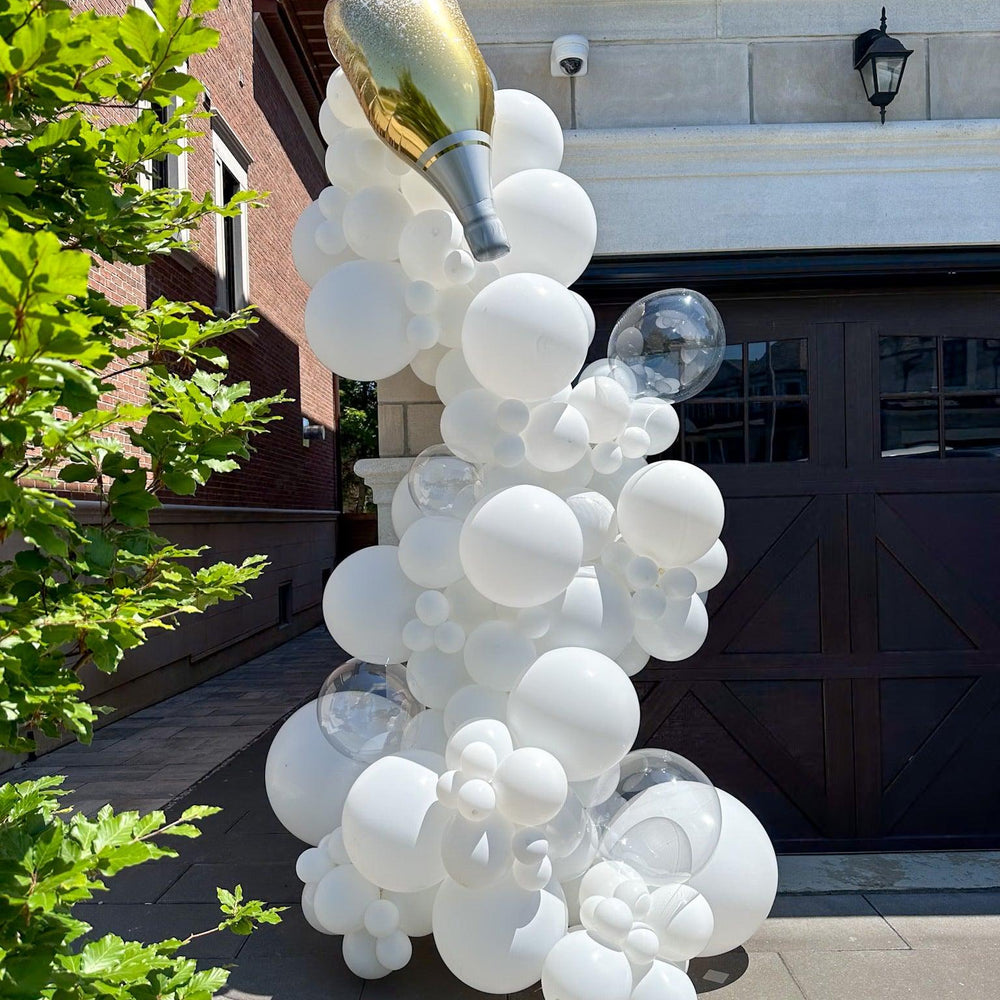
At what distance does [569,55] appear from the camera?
4.22m

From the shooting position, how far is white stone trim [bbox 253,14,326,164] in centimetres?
1212

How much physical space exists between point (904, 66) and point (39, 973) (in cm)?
489

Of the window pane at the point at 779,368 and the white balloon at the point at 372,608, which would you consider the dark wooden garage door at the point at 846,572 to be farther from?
the white balloon at the point at 372,608

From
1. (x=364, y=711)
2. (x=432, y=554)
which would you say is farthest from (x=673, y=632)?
(x=364, y=711)

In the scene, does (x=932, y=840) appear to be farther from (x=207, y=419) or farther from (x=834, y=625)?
(x=207, y=419)

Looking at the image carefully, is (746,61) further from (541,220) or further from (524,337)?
(524,337)

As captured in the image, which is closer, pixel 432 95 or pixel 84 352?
pixel 84 352

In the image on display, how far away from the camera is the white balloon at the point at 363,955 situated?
3158 mm

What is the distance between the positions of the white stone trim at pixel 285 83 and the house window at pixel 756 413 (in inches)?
343

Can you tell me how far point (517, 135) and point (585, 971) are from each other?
9.43ft

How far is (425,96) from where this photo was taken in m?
2.92

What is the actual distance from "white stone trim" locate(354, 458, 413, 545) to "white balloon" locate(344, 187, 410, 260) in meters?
1.15

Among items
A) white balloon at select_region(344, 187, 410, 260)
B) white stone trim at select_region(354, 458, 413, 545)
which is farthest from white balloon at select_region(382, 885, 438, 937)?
white balloon at select_region(344, 187, 410, 260)

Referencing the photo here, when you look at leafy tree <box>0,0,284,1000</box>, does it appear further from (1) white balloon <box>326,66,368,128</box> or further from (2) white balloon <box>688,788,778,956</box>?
(2) white balloon <box>688,788,778,956</box>
